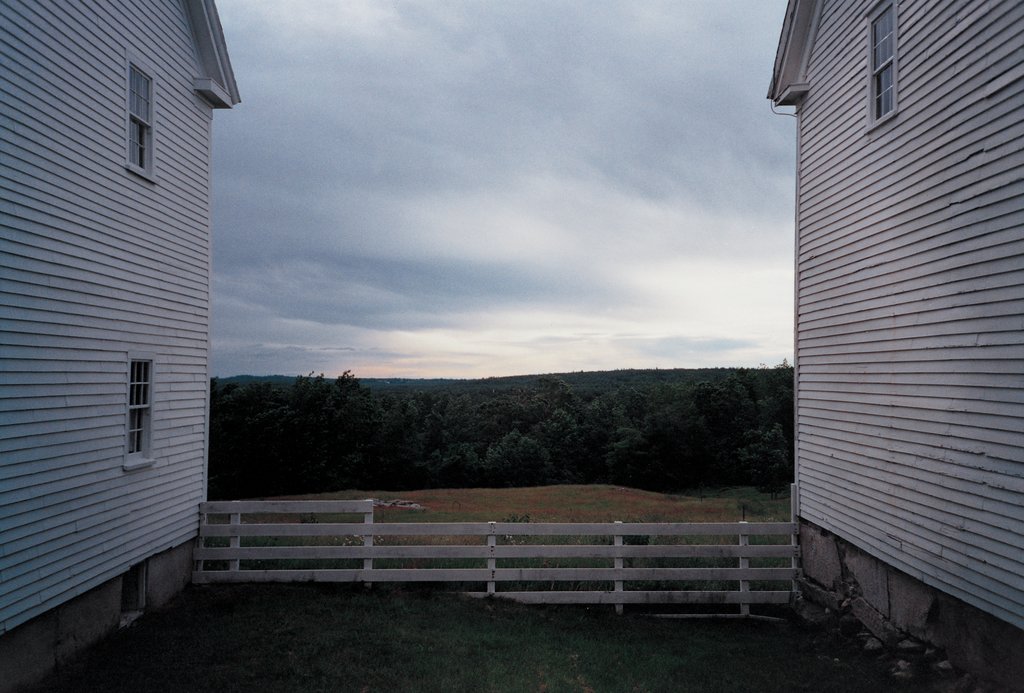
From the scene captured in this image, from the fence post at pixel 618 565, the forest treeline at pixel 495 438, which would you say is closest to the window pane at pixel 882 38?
the fence post at pixel 618 565

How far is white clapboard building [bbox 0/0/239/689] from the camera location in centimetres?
683

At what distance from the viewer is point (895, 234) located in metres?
7.85

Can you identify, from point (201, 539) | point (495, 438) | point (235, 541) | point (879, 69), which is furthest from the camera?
point (495, 438)

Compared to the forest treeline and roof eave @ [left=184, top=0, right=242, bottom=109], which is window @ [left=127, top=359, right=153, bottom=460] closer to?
roof eave @ [left=184, top=0, right=242, bottom=109]

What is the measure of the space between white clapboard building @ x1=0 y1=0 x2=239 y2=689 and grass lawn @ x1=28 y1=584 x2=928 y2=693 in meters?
0.85

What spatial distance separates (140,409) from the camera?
9.46 metres

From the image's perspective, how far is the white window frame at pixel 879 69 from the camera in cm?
799

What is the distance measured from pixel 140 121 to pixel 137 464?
4570 mm

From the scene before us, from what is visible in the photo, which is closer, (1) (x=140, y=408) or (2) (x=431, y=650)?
(2) (x=431, y=650)

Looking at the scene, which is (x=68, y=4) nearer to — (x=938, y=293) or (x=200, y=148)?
(x=200, y=148)

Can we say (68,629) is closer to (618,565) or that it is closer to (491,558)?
(491,558)

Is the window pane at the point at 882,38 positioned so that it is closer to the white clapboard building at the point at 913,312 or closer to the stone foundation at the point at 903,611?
the white clapboard building at the point at 913,312

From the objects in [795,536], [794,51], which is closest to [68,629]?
[795,536]

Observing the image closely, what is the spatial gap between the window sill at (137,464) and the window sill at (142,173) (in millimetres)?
3740
